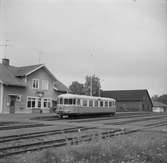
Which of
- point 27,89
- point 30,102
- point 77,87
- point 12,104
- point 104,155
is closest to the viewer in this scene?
point 104,155

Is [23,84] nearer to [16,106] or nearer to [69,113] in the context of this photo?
[16,106]

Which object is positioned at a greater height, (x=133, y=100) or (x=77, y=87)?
(x=77, y=87)

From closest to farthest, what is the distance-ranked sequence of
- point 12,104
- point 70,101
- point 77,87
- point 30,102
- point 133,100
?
1. point 70,101
2. point 12,104
3. point 30,102
4. point 133,100
5. point 77,87

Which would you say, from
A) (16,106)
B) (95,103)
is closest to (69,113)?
(95,103)

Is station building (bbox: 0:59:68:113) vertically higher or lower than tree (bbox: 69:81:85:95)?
lower

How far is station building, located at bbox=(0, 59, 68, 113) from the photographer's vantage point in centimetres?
3297

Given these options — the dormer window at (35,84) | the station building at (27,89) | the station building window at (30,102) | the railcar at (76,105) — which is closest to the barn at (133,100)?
the station building at (27,89)

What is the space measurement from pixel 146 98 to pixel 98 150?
70206 millimetres

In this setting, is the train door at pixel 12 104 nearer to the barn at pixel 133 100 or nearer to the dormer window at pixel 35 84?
the dormer window at pixel 35 84

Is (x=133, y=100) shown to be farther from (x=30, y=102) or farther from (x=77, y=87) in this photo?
(x=30, y=102)

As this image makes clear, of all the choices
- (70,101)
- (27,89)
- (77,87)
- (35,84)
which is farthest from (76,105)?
(77,87)

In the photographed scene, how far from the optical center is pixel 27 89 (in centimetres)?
3588

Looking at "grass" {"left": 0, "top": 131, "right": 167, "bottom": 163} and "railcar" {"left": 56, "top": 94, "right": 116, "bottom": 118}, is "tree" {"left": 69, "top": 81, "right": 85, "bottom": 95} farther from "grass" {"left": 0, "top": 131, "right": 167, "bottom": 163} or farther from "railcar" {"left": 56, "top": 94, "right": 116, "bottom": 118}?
"grass" {"left": 0, "top": 131, "right": 167, "bottom": 163}

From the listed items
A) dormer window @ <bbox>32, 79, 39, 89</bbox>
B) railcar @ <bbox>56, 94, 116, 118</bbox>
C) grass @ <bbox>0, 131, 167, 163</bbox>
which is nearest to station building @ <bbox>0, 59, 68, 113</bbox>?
dormer window @ <bbox>32, 79, 39, 89</bbox>
